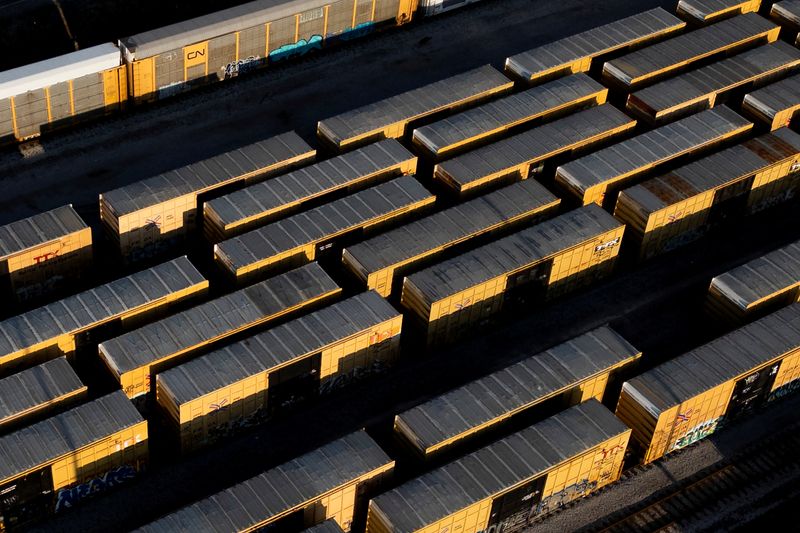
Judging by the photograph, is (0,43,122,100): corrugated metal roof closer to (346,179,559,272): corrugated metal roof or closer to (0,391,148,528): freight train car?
Result: (346,179,559,272): corrugated metal roof

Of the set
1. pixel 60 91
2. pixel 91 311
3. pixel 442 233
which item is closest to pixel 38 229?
pixel 91 311

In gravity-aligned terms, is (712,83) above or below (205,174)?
above

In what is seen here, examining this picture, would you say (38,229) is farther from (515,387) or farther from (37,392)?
(515,387)

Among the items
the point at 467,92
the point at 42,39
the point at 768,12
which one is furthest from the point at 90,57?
the point at 768,12

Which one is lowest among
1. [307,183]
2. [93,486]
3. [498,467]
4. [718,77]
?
[93,486]

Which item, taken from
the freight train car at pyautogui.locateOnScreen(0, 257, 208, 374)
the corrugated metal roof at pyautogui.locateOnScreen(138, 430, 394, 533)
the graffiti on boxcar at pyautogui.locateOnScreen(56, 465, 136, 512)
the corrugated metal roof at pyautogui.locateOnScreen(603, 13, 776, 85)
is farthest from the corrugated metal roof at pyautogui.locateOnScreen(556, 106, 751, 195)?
the graffiti on boxcar at pyautogui.locateOnScreen(56, 465, 136, 512)

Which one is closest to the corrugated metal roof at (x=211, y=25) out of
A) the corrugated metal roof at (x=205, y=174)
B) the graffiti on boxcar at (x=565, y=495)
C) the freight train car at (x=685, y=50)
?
the corrugated metal roof at (x=205, y=174)

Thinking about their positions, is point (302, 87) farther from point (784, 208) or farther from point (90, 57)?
point (784, 208)
